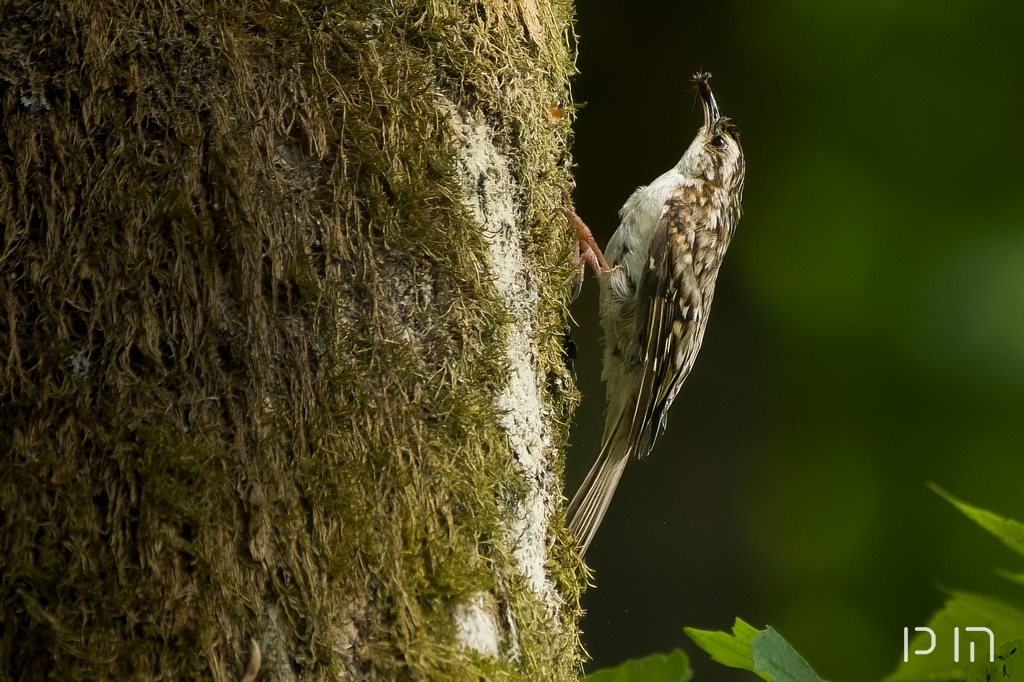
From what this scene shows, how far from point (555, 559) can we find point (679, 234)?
52.8 inches

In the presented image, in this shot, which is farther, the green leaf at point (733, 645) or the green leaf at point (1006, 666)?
the green leaf at point (733, 645)

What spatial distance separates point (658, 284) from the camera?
2736 mm

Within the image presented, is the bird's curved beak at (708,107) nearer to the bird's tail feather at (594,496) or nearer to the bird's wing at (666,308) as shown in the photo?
the bird's wing at (666,308)

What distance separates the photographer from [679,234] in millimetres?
2764

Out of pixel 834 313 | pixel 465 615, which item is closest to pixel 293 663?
pixel 465 615

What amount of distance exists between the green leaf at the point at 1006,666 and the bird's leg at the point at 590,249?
57.3 inches

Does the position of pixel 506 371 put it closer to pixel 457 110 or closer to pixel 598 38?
pixel 457 110

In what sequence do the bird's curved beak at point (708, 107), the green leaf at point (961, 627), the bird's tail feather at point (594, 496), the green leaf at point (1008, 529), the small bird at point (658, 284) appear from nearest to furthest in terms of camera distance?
the green leaf at point (1008, 529)
the green leaf at point (961, 627)
the bird's tail feather at point (594, 496)
the small bird at point (658, 284)
the bird's curved beak at point (708, 107)

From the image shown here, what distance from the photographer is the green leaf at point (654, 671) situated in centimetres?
131

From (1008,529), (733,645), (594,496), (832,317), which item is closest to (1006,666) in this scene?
Answer: (1008,529)

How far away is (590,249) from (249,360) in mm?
1341

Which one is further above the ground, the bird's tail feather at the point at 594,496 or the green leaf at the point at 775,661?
the green leaf at the point at 775,661

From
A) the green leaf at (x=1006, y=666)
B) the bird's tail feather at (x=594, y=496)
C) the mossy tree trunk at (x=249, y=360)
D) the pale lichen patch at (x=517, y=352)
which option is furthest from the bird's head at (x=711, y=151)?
the green leaf at (x=1006, y=666)

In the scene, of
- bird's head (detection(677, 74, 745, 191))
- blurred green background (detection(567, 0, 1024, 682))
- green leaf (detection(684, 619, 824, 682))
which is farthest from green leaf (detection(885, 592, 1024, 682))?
blurred green background (detection(567, 0, 1024, 682))
